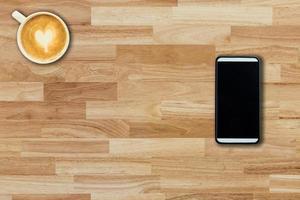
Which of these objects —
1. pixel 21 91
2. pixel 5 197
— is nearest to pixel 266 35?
pixel 21 91

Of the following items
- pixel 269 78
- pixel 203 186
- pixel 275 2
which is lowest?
pixel 203 186

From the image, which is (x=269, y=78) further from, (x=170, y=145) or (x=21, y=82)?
(x=21, y=82)

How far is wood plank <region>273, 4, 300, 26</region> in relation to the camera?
856mm

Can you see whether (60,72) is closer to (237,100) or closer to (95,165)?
(95,165)

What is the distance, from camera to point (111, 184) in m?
0.86

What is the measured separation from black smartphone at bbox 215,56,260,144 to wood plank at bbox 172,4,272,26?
3.0 inches

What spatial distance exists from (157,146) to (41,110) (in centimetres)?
24

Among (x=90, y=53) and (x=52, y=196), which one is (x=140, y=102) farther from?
(x=52, y=196)

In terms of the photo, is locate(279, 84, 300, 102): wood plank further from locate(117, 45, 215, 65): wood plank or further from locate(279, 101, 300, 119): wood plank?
locate(117, 45, 215, 65): wood plank

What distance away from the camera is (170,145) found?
862 mm

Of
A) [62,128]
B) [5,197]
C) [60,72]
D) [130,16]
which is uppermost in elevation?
[130,16]

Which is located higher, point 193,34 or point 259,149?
point 193,34

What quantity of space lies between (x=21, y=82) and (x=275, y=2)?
1.73 feet

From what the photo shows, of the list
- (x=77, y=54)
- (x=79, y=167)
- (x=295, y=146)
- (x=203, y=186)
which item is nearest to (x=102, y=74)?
(x=77, y=54)
